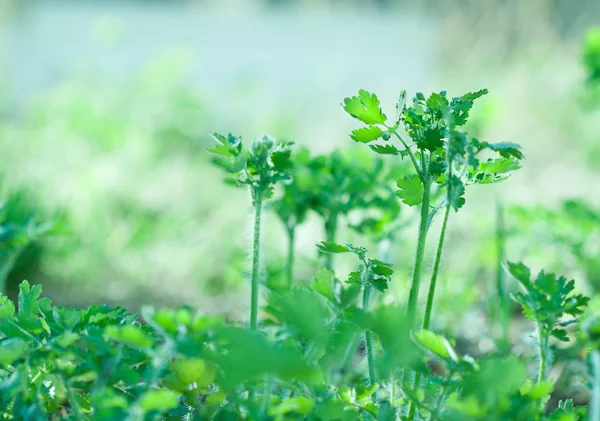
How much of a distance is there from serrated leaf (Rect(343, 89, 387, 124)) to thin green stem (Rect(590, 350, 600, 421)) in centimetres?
45

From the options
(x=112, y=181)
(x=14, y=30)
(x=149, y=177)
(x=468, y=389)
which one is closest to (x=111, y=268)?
(x=112, y=181)

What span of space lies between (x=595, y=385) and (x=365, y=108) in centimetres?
50

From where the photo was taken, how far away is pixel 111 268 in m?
2.85

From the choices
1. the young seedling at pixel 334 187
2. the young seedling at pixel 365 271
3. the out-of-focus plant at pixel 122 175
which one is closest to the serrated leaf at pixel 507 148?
the young seedling at pixel 365 271

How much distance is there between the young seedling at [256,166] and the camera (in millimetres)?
955

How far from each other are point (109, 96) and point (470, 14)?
5.65 m

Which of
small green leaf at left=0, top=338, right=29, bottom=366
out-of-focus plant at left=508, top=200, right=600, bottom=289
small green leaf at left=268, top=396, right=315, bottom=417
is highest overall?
out-of-focus plant at left=508, top=200, right=600, bottom=289

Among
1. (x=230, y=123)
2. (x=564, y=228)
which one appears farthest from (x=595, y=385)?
(x=230, y=123)

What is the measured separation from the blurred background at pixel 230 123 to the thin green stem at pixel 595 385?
635 mm

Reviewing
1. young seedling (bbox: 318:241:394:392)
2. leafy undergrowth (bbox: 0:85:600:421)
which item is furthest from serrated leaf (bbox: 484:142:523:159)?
young seedling (bbox: 318:241:394:392)

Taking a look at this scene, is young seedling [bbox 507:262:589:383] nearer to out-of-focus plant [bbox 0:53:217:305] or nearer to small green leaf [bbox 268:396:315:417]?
small green leaf [bbox 268:396:315:417]

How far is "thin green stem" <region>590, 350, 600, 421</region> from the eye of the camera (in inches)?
30.1

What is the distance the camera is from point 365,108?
3.24 ft

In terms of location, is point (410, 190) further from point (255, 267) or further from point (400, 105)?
point (255, 267)
